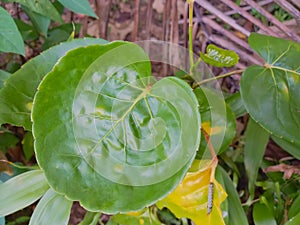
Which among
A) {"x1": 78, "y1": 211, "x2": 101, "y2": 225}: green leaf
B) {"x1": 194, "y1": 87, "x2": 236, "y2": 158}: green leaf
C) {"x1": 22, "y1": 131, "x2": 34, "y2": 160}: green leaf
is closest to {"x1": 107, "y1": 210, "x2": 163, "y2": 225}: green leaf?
{"x1": 78, "y1": 211, "x2": 101, "y2": 225}: green leaf

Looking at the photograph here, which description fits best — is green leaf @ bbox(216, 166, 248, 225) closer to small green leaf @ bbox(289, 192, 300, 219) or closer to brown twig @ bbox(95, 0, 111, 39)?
small green leaf @ bbox(289, 192, 300, 219)

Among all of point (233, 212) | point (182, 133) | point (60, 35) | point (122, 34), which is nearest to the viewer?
point (182, 133)

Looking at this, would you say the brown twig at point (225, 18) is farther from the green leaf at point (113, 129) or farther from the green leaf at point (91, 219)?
the green leaf at point (91, 219)

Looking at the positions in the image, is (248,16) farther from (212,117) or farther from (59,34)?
(59,34)

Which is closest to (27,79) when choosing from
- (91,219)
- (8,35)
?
(8,35)

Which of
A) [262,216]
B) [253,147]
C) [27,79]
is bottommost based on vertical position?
[262,216]

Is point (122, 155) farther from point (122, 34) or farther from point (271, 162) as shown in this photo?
point (122, 34)

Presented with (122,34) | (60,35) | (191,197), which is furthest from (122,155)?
(122,34)

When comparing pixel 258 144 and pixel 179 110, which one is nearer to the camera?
pixel 179 110
